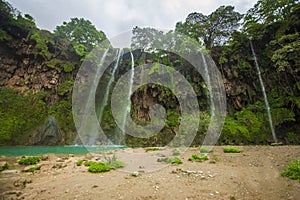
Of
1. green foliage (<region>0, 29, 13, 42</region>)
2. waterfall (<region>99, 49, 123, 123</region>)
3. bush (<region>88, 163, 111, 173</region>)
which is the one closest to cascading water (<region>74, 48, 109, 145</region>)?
waterfall (<region>99, 49, 123, 123</region>)

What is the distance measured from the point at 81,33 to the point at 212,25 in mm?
16188

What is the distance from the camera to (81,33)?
2177 cm

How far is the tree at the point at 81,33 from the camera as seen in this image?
21.7 meters

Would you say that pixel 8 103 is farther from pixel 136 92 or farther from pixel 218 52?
pixel 218 52

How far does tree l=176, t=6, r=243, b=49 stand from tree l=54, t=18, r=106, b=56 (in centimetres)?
1117

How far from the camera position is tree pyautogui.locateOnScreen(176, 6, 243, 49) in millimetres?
17734

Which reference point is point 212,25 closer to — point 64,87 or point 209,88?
point 209,88

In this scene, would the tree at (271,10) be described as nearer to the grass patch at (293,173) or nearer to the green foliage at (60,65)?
the grass patch at (293,173)

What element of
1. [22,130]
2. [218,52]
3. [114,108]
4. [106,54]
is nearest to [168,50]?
A: [218,52]

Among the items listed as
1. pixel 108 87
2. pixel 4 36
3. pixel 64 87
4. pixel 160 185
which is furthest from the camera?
pixel 108 87

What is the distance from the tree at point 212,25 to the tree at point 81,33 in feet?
36.6

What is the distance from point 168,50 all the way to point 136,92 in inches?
254

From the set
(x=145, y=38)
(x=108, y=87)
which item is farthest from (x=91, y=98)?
(x=145, y=38)

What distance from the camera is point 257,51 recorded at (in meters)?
→ 18.4
